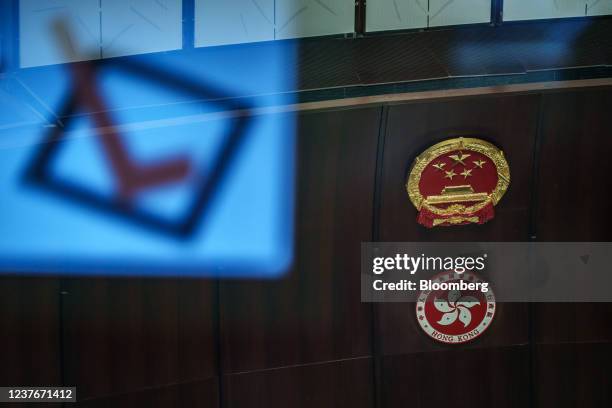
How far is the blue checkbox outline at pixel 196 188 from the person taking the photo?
8.09 metres

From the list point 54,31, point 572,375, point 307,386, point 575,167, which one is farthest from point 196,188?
point 572,375

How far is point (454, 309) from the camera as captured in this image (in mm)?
10016

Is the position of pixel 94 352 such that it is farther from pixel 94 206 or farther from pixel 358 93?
pixel 358 93

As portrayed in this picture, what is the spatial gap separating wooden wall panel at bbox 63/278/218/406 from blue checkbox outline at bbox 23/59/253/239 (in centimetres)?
65

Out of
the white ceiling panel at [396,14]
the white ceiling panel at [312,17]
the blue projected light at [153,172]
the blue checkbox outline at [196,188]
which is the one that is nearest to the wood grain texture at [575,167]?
the white ceiling panel at [396,14]

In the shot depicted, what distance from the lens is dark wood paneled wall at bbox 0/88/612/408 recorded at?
354 inches

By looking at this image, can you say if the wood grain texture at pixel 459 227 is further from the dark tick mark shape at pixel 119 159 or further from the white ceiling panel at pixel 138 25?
the white ceiling panel at pixel 138 25

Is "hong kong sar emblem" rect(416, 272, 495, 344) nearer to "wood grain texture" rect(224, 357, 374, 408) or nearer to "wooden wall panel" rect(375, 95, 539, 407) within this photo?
"wooden wall panel" rect(375, 95, 539, 407)

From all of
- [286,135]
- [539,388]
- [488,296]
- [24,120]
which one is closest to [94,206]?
[24,120]

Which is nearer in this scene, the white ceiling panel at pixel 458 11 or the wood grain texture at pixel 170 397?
the white ceiling panel at pixel 458 11

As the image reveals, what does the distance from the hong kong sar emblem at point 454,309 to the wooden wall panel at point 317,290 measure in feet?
2.25

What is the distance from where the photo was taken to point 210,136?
876 cm

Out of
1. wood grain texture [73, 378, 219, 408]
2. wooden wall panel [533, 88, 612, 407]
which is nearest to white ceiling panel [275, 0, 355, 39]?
wooden wall panel [533, 88, 612, 407]

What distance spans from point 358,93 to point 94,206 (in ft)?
9.11
